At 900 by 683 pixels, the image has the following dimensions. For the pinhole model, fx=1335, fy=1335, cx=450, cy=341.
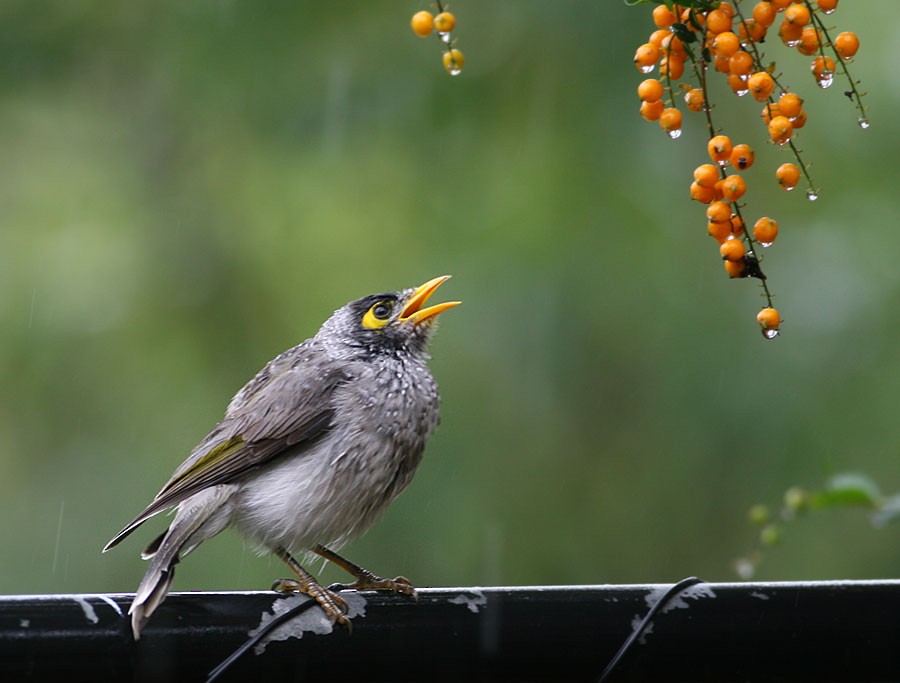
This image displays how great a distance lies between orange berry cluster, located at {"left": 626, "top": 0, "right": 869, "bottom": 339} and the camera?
2.18m

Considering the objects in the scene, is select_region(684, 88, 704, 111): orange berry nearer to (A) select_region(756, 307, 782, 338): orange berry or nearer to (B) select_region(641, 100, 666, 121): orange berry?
(B) select_region(641, 100, 666, 121): orange berry

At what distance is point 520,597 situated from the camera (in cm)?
239

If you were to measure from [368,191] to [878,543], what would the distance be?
2.89 metres

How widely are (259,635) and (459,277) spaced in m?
3.64

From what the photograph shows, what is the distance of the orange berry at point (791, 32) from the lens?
2195mm

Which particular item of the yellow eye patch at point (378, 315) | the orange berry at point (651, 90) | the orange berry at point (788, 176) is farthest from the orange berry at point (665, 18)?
the yellow eye patch at point (378, 315)

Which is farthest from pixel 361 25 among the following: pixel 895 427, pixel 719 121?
pixel 895 427

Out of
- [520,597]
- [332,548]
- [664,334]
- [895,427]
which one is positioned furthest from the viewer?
[664,334]

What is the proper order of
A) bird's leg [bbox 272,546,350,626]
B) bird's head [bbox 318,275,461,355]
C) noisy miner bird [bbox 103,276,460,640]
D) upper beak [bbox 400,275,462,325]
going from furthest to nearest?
bird's head [bbox 318,275,461,355], upper beak [bbox 400,275,462,325], noisy miner bird [bbox 103,276,460,640], bird's leg [bbox 272,546,350,626]

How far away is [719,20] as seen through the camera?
2.16m

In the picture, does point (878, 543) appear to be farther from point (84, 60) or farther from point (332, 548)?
point (84, 60)

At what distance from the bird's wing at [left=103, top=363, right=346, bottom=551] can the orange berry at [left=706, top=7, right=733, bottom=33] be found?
1905 mm

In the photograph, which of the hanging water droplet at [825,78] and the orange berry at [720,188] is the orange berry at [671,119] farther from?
the hanging water droplet at [825,78]

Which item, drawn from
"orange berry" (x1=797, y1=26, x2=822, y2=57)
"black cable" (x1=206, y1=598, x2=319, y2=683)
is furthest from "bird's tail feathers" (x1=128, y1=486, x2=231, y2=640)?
"orange berry" (x1=797, y1=26, x2=822, y2=57)
